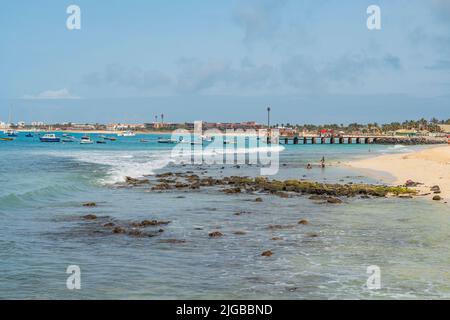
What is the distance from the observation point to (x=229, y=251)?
19.4m

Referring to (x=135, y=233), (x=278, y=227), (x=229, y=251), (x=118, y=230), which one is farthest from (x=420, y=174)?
(x=229, y=251)

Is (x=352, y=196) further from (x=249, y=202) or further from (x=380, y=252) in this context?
(x=380, y=252)

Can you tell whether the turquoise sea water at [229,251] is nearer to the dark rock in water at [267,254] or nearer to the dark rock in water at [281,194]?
the dark rock in water at [267,254]

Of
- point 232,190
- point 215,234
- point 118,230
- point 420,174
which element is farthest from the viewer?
point 420,174

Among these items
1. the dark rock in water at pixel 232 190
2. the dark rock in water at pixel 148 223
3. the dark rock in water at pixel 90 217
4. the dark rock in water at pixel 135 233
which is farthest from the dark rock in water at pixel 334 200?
the dark rock in water at pixel 135 233

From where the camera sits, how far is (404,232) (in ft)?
74.2

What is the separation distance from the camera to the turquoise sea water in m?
14.9

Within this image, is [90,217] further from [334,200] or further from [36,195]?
[334,200]

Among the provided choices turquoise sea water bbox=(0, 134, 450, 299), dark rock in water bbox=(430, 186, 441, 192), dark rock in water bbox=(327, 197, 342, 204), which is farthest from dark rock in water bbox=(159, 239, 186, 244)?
dark rock in water bbox=(430, 186, 441, 192)

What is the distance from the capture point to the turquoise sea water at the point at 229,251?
587 inches
